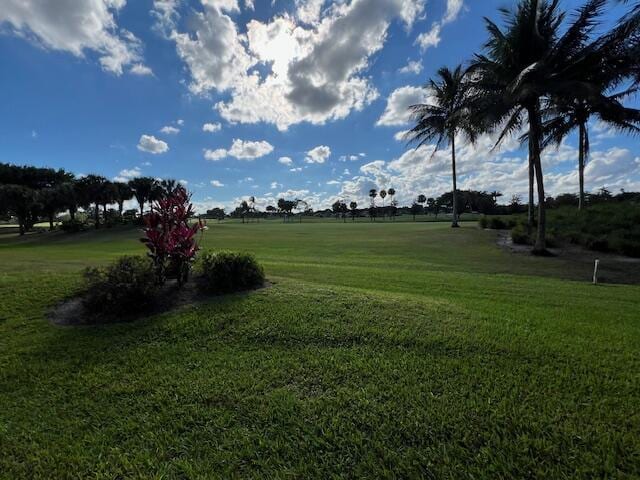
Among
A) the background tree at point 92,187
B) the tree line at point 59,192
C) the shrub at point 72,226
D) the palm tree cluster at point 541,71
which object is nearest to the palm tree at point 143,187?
the tree line at point 59,192

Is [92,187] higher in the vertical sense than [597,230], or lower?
higher

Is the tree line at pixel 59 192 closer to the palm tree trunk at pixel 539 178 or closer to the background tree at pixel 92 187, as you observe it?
the background tree at pixel 92 187

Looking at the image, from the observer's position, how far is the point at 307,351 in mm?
4203

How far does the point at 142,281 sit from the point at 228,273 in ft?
5.02

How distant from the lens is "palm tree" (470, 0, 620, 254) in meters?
14.4

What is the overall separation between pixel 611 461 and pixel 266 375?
3126mm

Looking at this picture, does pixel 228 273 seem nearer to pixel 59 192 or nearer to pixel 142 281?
pixel 142 281

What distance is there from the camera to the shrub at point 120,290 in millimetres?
5395

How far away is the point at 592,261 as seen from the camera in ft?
47.5

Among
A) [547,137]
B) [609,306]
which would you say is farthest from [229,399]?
[547,137]

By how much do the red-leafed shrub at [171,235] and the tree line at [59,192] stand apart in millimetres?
26073

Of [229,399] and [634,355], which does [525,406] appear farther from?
[229,399]

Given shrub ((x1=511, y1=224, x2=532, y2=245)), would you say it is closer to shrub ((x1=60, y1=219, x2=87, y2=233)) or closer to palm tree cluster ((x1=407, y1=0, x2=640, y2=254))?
palm tree cluster ((x1=407, y1=0, x2=640, y2=254))

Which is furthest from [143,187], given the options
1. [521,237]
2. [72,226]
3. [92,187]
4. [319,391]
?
[319,391]
